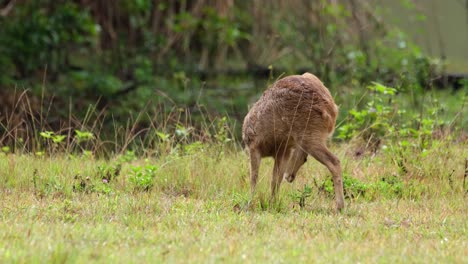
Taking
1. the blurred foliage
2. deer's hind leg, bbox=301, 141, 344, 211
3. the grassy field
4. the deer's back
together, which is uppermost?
the deer's back

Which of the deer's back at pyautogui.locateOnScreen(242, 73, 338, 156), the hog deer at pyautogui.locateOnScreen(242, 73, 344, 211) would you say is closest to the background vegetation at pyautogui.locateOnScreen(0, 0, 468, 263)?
the hog deer at pyautogui.locateOnScreen(242, 73, 344, 211)

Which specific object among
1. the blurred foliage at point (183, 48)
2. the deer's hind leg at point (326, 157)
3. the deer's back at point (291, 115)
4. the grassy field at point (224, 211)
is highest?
the deer's back at point (291, 115)

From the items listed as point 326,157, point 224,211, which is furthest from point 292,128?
point 224,211

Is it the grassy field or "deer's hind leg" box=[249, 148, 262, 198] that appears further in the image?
"deer's hind leg" box=[249, 148, 262, 198]

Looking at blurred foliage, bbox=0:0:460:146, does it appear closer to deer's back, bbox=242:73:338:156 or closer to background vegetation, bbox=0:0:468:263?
background vegetation, bbox=0:0:468:263

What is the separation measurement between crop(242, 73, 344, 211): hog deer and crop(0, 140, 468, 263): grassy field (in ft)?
0.84

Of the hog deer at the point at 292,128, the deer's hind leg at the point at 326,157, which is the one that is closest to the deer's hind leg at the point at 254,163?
the hog deer at the point at 292,128

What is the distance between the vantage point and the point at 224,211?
6.80m

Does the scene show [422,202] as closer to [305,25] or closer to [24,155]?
[24,155]

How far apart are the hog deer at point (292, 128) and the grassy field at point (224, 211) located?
0.26m

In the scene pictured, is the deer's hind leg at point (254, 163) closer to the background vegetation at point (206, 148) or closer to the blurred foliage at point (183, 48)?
the background vegetation at point (206, 148)

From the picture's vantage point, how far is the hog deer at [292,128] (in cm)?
666

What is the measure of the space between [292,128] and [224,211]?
0.82 m

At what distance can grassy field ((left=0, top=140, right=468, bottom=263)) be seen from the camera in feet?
17.8
